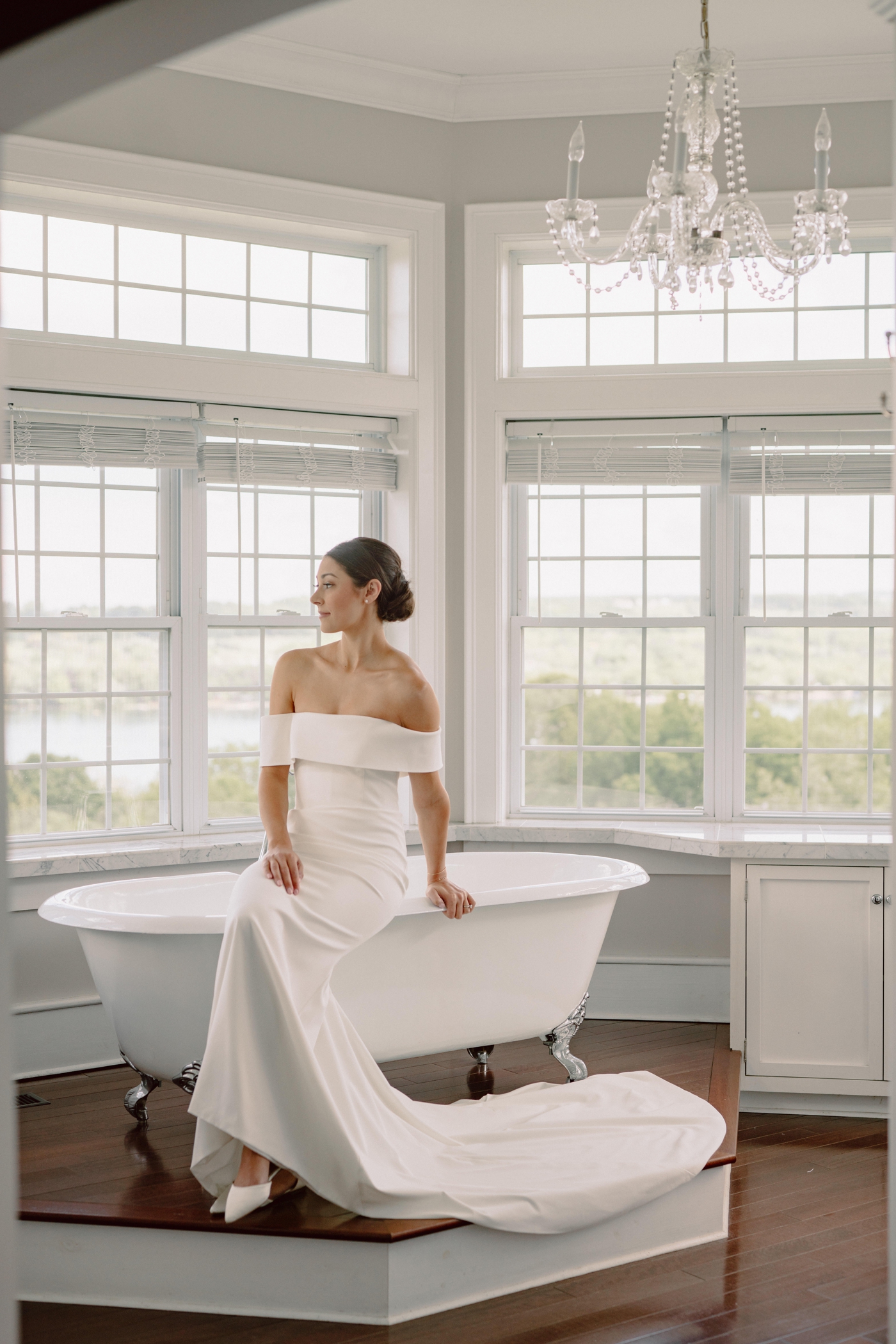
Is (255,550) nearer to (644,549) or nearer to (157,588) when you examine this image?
(157,588)

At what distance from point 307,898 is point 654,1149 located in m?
1.11

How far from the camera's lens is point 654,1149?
302 cm

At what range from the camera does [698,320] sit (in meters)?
4.58

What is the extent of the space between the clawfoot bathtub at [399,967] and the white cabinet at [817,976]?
20.4 inches

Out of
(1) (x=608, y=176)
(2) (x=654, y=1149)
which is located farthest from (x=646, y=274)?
(2) (x=654, y=1149)

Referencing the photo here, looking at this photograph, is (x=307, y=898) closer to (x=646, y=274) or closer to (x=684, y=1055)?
(x=684, y=1055)

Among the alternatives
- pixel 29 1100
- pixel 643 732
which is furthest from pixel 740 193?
pixel 29 1100

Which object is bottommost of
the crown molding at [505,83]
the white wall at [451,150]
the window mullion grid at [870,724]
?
the window mullion grid at [870,724]

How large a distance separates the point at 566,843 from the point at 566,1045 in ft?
3.41

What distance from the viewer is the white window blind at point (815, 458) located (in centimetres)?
452

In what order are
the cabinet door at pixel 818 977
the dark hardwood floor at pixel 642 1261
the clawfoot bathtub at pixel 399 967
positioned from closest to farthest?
the dark hardwood floor at pixel 642 1261 < the clawfoot bathtub at pixel 399 967 < the cabinet door at pixel 818 977

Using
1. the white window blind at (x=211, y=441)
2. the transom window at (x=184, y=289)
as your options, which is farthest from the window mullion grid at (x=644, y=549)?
the transom window at (x=184, y=289)

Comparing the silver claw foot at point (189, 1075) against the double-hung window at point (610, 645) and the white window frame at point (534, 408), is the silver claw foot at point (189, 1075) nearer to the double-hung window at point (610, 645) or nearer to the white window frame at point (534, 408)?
the white window frame at point (534, 408)

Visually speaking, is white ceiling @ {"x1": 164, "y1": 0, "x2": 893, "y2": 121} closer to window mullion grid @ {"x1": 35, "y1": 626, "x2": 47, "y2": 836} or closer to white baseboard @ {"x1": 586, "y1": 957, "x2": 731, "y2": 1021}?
window mullion grid @ {"x1": 35, "y1": 626, "x2": 47, "y2": 836}
